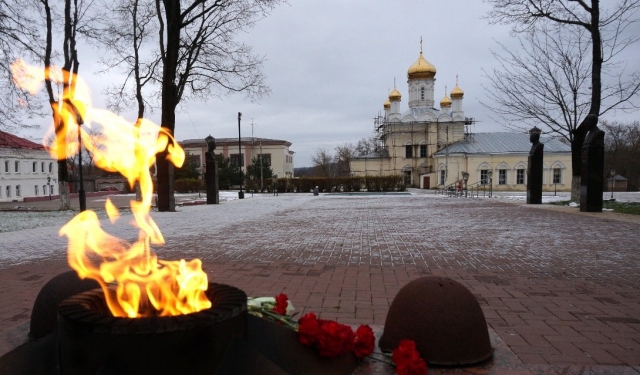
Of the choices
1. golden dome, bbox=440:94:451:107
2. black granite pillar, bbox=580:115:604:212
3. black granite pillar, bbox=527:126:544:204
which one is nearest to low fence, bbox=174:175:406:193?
golden dome, bbox=440:94:451:107

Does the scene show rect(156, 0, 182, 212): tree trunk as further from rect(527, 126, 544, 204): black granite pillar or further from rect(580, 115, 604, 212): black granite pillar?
rect(527, 126, 544, 204): black granite pillar

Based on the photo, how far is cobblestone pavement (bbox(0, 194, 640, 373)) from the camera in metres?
3.80

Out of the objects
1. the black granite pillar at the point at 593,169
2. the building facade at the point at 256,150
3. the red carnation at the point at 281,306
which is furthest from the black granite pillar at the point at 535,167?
the building facade at the point at 256,150

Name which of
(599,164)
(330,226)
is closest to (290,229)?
(330,226)

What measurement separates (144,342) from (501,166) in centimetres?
5627

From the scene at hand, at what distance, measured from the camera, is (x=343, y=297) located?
491 centimetres

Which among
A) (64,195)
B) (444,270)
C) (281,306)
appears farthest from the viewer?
(64,195)

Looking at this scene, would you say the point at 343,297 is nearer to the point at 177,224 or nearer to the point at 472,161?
the point at 177,224

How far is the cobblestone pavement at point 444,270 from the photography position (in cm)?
380

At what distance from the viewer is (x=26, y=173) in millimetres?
45375

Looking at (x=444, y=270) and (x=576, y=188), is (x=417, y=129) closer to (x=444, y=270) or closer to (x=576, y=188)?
(x=576, y=188)

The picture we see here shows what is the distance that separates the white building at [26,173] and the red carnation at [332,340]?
146 ft

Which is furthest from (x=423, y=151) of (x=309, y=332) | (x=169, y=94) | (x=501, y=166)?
(x=309, y=332)

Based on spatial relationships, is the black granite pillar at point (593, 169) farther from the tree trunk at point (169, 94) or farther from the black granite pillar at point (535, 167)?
the tree trunk at point (169, 94)
